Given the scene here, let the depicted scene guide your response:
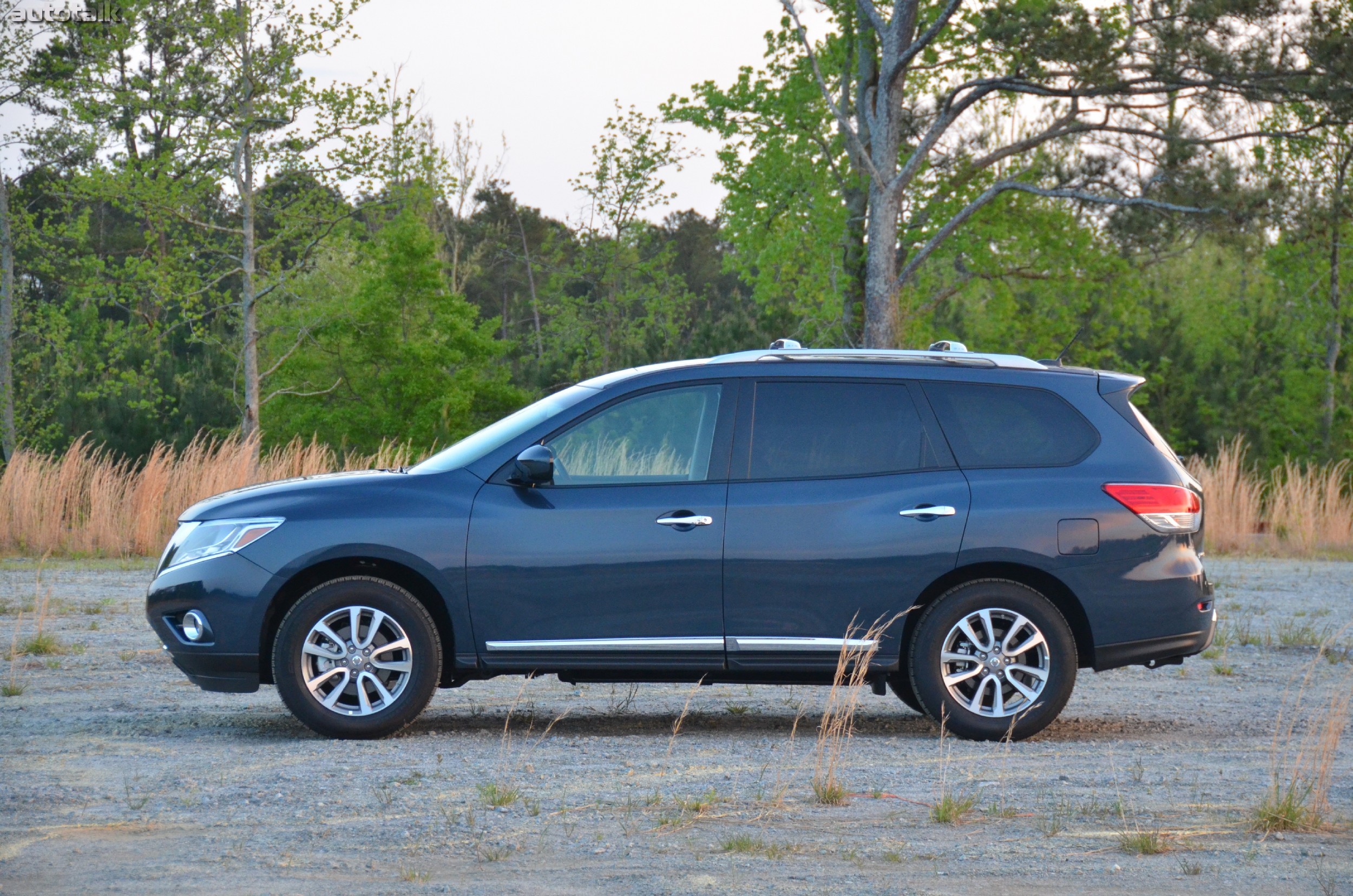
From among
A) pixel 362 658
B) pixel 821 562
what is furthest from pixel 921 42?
pixel 362 658

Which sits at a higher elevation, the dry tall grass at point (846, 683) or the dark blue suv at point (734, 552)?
the dark blue suv at point (734, 552)

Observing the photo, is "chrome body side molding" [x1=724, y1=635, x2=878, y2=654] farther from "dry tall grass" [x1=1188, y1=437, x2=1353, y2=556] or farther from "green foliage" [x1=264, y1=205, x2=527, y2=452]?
"green foliage" [x1=264, y1=205, x2=527, y2=452]

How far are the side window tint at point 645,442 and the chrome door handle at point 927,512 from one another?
96 cm

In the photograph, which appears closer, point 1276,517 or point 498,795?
point 498,795

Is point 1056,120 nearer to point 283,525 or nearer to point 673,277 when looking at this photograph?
point 283,525

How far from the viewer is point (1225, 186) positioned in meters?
25.5

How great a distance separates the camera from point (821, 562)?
22.8ft

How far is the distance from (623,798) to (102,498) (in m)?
13.0

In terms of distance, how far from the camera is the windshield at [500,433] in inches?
281

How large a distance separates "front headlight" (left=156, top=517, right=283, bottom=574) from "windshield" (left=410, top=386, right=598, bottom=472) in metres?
0.79

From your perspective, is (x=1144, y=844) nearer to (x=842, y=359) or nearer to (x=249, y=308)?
(x=842, y=359)

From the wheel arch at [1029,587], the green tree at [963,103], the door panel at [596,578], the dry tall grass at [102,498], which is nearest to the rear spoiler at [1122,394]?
the wheel arch at [1029,587]

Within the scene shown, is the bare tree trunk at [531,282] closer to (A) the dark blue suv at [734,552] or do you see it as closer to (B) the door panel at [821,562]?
(A) the dark blue suv at [734,552]

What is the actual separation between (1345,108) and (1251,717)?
18.9 m
